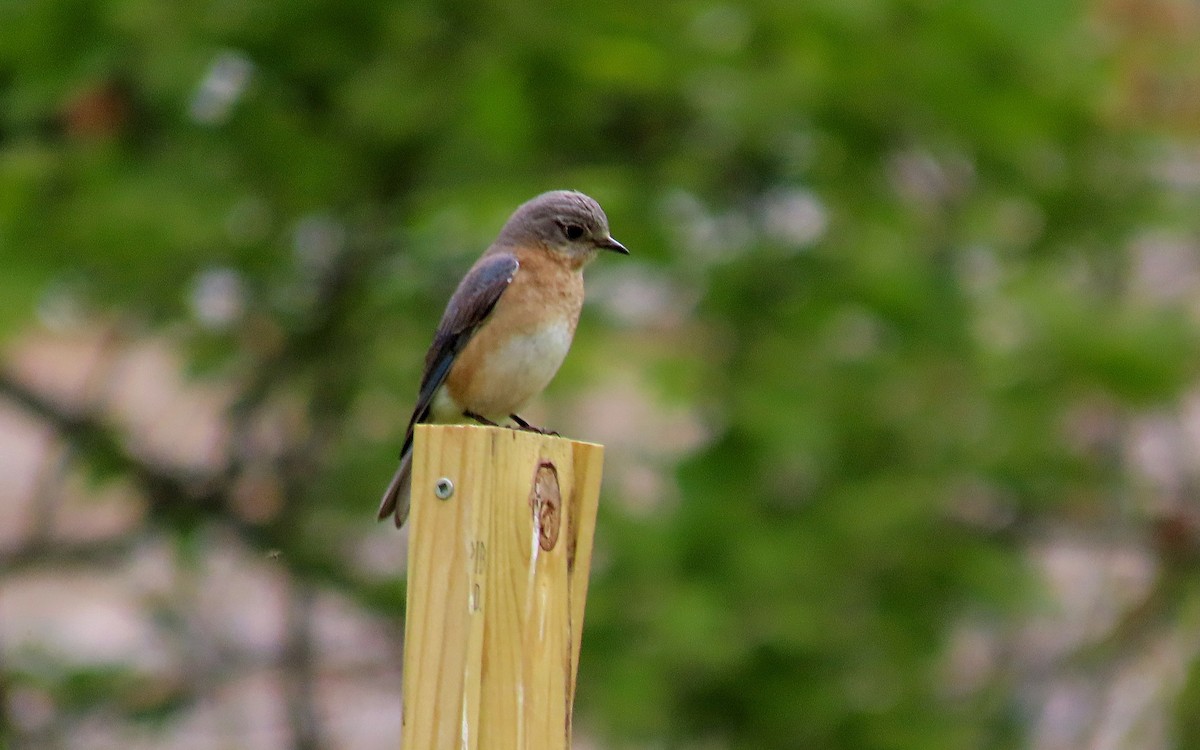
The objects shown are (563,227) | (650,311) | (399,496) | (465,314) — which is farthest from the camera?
(650,311)

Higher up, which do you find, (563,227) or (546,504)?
(563,227)

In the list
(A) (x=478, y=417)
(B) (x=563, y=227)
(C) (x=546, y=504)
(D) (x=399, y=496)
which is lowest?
(C) (x=546, y=504)

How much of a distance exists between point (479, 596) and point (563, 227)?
212cm

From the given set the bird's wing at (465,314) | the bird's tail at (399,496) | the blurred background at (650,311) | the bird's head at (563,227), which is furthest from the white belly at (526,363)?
the blurred background at (650,311)

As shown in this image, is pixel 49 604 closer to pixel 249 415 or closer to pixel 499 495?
pixel 249 415

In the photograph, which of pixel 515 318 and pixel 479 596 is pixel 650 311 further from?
pixel 479 596

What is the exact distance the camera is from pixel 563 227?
4973mm

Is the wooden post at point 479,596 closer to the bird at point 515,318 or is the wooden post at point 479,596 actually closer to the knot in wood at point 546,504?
the knot in wood at point 546,504

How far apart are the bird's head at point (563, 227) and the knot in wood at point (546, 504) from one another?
6.15ft

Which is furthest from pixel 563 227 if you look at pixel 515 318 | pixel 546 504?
pixel 546 504

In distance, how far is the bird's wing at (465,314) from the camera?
4.79 m

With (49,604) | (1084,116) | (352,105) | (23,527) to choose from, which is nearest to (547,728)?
(352,105)

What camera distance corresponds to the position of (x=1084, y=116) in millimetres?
7840

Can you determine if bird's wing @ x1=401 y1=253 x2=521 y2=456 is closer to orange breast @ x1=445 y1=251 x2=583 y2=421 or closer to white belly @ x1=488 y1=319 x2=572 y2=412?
orange breast @ x1=445 y1=251 x2=583 y2=421
